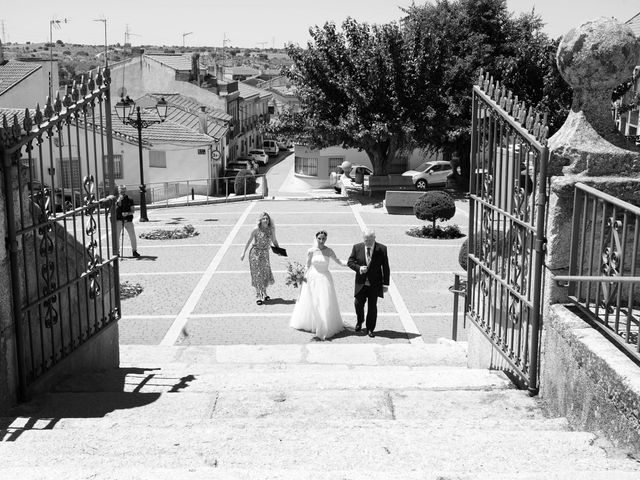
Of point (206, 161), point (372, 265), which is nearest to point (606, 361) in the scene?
point (372, 265)

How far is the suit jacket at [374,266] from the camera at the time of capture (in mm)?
10078

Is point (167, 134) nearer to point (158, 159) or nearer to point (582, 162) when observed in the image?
point (158, 159)

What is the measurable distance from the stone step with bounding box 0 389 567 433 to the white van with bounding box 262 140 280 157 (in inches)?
2182

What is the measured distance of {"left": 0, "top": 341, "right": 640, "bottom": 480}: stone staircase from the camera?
12.4 feet

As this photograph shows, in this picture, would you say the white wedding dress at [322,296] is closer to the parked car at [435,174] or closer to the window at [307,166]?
the parked car at [435,174]

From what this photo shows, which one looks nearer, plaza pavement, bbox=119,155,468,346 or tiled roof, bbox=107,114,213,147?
plaza pavement, bbox=119,155,468,346

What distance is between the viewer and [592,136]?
5.16 meters

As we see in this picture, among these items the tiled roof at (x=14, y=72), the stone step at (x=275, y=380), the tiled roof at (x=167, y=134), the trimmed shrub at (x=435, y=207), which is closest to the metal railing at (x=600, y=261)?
the stone step at (x=275, y=380)

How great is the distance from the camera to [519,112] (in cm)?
567

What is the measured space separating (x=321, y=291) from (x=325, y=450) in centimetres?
644

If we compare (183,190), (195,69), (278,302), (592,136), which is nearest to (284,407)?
(592,136)

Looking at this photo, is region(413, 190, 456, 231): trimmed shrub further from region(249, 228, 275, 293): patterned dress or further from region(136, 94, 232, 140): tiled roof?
region(136, 94, 232, 140): tiled roof

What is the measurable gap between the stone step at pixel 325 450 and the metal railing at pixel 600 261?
83 cm

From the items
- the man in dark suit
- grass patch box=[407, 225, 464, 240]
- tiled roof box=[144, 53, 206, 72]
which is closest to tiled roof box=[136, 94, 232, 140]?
tiled roof box=[144, 53, 206, 72]
